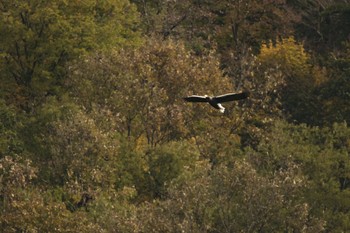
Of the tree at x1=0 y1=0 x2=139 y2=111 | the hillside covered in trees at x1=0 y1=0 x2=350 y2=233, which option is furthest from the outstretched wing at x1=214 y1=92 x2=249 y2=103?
the tree at x1=0 y1=0 x2=139 y2=111

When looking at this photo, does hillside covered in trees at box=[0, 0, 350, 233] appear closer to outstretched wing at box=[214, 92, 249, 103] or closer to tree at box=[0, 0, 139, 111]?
tree at box=[0, 0, 139, 111]

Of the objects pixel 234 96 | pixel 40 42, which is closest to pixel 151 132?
pixel 40 42

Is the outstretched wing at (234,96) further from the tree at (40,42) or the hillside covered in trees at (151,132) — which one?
the tree at (40,42)

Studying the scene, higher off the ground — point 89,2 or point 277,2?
point 89,2

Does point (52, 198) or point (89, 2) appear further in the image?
point (89, 2)

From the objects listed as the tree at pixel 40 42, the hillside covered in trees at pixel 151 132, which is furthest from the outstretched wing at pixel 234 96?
the tree at pixel 40 42

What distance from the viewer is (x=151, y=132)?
83.4 m

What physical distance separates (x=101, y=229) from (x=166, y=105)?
18.5 metres

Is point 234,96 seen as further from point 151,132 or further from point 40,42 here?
point 40,42

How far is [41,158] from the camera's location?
262ft

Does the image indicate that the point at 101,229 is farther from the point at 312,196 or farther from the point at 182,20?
the point at 182,20

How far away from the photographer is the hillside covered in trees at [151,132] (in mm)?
69750

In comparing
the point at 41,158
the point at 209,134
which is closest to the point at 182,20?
the point at 209,134

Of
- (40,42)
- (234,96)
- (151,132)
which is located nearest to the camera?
(234,96)
